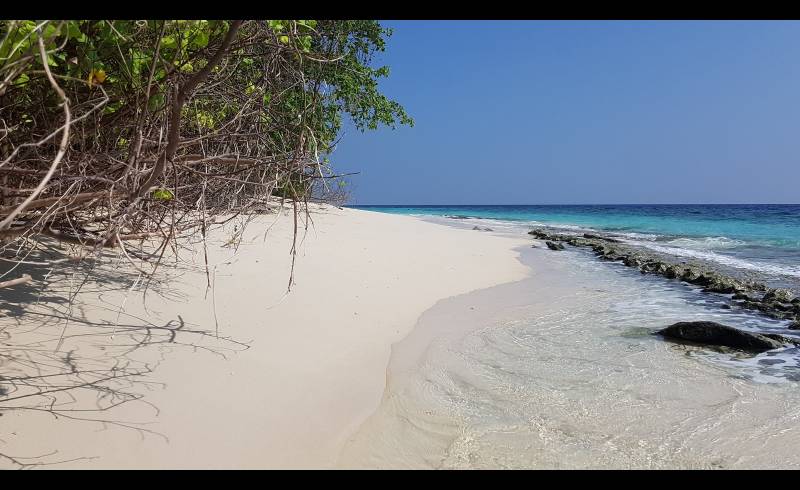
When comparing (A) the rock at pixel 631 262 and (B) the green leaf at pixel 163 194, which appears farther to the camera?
(A) the rock at pixel 631 262

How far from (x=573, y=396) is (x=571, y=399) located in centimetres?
6

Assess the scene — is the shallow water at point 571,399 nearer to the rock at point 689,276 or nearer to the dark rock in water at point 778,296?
the dark rock in water at point 778,296

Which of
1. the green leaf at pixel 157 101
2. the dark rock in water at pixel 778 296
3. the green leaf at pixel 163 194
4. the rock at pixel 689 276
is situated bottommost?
the dark rock in water at pixel 778 296

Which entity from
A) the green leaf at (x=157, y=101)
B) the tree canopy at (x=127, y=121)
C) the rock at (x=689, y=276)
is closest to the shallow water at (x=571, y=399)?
the tree canopy at (x=127, y=121)

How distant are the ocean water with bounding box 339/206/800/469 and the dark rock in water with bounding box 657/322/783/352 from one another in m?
0.15

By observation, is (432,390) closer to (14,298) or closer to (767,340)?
(14,298)

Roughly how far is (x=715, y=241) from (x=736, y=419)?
65.4 ft

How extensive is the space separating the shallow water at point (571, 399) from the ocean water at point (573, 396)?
0.04ft

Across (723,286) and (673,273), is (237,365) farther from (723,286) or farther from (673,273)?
(673,273)

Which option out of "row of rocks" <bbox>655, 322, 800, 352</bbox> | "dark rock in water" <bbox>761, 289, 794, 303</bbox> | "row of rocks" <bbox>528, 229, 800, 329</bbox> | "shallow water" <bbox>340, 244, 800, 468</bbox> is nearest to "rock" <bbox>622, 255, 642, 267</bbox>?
"row of rocks" <bbox>528, 229, 800, 329</bbox>

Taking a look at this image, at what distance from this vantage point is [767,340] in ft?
17.1

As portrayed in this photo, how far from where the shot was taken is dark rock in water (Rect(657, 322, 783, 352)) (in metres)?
5.14

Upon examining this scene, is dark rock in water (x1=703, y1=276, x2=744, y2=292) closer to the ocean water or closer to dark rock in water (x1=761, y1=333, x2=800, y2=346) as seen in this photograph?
the ocean water

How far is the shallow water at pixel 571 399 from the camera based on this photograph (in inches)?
117
